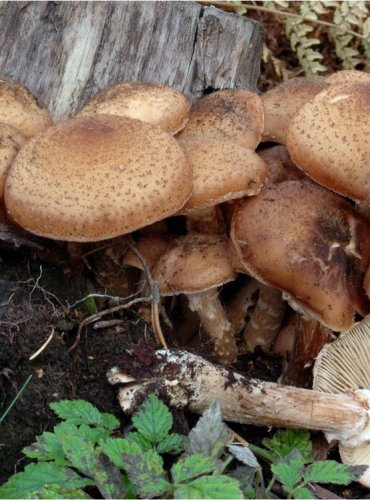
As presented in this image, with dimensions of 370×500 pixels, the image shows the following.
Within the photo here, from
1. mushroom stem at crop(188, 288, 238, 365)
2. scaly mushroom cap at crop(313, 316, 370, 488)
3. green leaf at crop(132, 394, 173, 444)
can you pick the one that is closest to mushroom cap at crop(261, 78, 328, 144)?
mushroom stem at crop(188, 288, 238, 365)

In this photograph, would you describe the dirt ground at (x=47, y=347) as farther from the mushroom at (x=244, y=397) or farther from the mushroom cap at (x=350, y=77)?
the mushroom cap at (x=350, y=77)

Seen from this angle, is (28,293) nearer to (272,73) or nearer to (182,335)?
(182,335)

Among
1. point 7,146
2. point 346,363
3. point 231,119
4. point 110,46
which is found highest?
point 110,46

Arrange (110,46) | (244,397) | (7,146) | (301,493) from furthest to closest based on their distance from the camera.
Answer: (110,46), (7,146), (244,397), (301,493)

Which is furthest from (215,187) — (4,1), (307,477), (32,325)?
(4,1)

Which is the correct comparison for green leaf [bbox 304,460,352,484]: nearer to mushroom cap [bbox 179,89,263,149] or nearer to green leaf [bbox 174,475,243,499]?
green leaf [bbox 174,475,243,499]

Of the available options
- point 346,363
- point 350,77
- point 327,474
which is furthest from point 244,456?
point 350,77

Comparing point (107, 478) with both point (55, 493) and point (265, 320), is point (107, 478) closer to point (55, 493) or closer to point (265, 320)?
point (55, 493)
